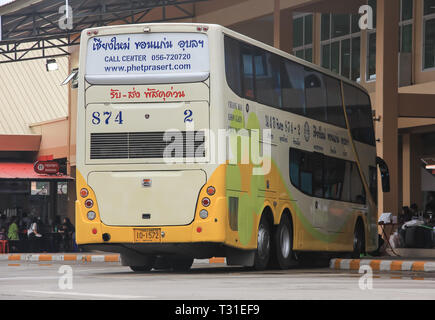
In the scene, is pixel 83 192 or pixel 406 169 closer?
pixel 83 192

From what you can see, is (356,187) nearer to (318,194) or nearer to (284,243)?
(318,194)

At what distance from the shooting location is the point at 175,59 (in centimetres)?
1861

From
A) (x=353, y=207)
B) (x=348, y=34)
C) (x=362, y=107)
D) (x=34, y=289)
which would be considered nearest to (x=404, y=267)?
(x=353, y=207)

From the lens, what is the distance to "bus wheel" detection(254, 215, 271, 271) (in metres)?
19.8

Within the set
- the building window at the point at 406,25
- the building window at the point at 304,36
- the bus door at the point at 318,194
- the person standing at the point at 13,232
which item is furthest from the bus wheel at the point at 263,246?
the building window at the point at 304,36

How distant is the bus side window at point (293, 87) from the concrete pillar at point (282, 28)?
13.5 metres

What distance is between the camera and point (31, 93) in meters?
55.9

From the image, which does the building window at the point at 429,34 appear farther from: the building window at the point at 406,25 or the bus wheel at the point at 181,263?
the bus wheel at the point at 181,263

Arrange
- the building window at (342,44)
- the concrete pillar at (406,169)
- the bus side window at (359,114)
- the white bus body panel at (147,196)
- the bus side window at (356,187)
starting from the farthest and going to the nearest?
the concrete pillar at (406,169), the building window at (342,44), the bus side window at (356,187), the bus side window at (359,114), the white bus body panel at (147,196)

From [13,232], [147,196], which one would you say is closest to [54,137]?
[13,232]

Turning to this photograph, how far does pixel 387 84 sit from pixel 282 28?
17.3ft

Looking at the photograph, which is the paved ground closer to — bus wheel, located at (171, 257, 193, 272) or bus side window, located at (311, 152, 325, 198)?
bus wheel, located at (171, 257, 193, 272)

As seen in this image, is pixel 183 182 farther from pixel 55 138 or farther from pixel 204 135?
pixel 55 138

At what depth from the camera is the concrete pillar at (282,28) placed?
35.2m
